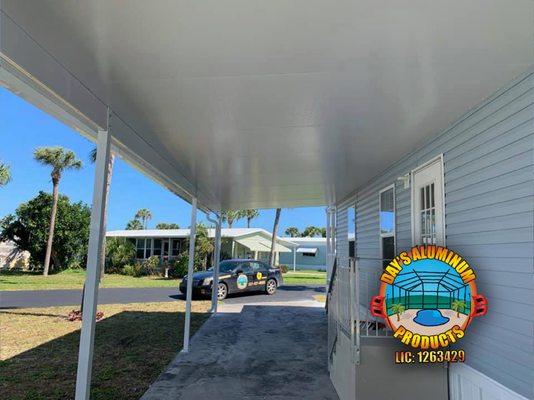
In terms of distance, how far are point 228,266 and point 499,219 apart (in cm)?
1186

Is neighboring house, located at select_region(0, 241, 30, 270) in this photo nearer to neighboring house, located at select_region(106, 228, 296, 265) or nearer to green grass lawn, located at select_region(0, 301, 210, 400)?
neighboring house, located at select_region(106, 228, 296, 265)

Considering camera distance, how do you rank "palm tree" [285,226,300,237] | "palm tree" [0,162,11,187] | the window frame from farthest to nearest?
"palm tree" [285,226,300,237] < "palm tree" [0,162,11,187] < the window frame

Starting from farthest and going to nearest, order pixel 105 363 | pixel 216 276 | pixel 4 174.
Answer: pixel 4 174 → pixel 216 276 → pixel 105 363

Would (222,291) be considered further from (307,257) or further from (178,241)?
(307,257)

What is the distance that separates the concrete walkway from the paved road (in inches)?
175

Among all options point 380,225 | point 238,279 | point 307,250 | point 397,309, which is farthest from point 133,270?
point 397,309

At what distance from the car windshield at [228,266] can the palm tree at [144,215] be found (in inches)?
2340

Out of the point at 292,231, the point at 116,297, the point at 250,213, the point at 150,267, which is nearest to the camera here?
the point at 116,297

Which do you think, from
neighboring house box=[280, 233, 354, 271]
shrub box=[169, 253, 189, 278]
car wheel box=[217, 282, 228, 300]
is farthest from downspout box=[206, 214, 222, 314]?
neighboring house box=[280, 233, 354, 271]

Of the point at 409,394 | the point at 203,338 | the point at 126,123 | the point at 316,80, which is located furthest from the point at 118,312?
the point at 316,80

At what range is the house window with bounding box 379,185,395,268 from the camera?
20.9 ft

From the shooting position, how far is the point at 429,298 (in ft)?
11.3

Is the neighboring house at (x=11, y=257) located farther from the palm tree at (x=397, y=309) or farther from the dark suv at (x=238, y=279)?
the palm tree at (x=397, y=309)

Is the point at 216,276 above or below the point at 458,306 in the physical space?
below
